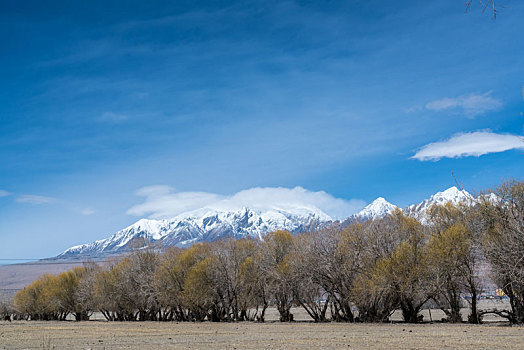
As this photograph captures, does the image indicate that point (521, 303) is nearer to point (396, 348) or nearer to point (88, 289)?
point (396, 348)

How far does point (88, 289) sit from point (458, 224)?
7139cm

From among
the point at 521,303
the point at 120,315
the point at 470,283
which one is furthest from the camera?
the point at 120,315

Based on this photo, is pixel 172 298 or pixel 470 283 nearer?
pixel 470 283

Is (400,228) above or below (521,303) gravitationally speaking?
above

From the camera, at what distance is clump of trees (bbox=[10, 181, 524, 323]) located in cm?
4566

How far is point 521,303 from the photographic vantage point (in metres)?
43.1

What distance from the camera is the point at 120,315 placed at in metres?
82.3

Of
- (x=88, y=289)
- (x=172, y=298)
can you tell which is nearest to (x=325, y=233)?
(x=172, y=298)

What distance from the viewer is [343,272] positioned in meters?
52.5

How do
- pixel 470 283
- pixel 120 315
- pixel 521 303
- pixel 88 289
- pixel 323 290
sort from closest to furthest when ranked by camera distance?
pixel 521 303
pixel 470 283
pixel 323 290
pixel 120 315
pixel 88 289

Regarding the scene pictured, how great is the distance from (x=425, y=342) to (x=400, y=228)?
86.5ft

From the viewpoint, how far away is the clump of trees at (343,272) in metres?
45.7

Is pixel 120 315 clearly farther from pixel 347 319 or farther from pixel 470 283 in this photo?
pixel 470 283

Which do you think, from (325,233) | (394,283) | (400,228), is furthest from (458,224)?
(325,233)
